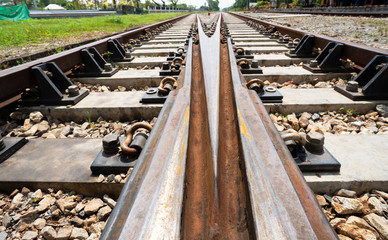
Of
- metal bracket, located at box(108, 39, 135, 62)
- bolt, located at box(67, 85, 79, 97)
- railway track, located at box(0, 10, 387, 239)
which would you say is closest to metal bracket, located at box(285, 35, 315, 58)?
railway track, located at box(0, 10, 387, 239)

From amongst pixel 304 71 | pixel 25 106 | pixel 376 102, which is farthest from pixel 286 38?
pixel 25 106

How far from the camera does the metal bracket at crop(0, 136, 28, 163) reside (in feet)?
4.38

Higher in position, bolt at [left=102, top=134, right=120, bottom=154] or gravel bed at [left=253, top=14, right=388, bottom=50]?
gravel bed at [left=253, top=14, right=388, bottom=50]

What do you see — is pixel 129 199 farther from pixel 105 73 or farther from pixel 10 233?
pixel 105 73

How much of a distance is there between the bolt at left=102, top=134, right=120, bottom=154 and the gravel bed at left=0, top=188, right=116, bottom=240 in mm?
245

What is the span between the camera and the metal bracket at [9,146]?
1.33m

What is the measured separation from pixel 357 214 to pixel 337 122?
2.75 ft

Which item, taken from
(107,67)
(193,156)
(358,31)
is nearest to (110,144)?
(193,156)

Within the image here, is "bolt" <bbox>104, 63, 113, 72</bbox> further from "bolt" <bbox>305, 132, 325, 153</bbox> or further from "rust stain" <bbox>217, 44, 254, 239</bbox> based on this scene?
"bolt" <bbox>305, 132, 325, 153</bbox>

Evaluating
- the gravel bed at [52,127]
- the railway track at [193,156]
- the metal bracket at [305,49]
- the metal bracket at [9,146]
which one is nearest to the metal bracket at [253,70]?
the railway track at [193,156]

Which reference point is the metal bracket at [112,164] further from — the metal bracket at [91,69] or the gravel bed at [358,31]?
the gravel bed at [358,31]

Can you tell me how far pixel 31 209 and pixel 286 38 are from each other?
472 cm

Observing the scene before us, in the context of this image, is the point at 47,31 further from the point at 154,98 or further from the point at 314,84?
the point at 314,84

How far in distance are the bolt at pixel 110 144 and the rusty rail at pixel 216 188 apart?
26 cm
